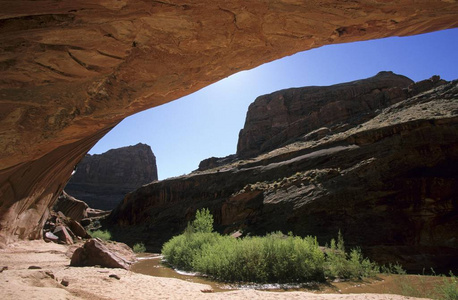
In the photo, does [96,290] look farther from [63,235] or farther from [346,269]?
[63,235]

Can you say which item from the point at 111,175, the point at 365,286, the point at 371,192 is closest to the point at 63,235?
the point at 365,286

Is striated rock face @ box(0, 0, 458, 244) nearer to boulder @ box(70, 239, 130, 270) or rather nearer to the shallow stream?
boulder @ box(70, 239, 130, 270)

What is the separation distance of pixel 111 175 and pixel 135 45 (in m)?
95.6

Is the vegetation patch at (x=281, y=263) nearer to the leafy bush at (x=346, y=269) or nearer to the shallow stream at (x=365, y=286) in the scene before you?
the leafy bush at (x=346, y=269)

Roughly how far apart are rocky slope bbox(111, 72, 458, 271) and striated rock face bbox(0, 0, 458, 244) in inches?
531

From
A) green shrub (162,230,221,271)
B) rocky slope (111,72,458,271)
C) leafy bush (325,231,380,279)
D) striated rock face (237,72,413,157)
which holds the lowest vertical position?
green shrub (162,230,221,271)

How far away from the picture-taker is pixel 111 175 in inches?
3600

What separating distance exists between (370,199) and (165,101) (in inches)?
663

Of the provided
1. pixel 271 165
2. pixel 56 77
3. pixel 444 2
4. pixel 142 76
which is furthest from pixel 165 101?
pixel 271 165

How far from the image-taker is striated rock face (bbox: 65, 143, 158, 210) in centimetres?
8250

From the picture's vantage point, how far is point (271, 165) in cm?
3012

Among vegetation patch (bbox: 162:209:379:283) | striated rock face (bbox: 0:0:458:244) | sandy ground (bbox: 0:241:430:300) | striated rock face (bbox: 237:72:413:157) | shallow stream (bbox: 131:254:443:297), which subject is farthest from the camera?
striated rock face (bbox: 237:72:413:157)

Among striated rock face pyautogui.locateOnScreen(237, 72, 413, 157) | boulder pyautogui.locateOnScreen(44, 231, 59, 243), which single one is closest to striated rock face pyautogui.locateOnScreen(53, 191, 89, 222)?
boulder pyautogui.locateOnScreen(44, 231, 59, 243)

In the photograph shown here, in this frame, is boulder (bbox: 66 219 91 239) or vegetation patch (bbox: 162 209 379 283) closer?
vegetation patch (bbox: 162 209 379 283)
